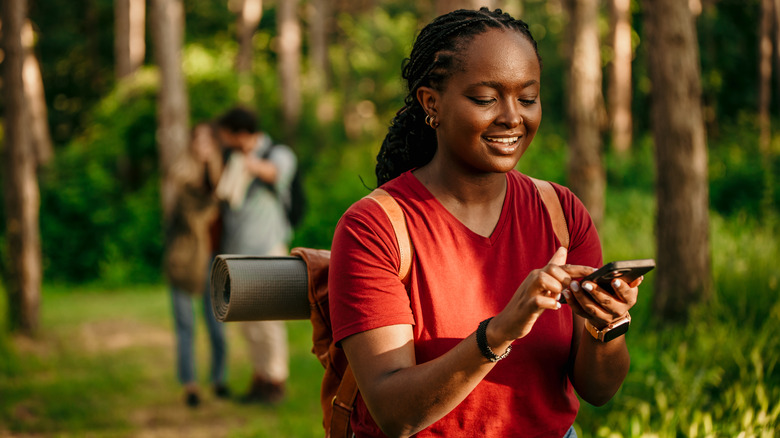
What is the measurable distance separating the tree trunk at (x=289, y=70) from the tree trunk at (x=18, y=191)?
427 inches

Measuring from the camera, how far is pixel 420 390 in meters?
1.69

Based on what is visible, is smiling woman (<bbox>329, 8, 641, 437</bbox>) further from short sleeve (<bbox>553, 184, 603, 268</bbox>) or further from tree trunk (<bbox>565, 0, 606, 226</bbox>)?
tree trunk (<bbox>565, 0, 606, 226</bbox>)

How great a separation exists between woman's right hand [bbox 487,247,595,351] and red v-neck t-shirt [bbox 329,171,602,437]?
0.23 meters

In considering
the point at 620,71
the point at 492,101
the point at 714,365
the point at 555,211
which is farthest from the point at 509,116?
the point at 620,71

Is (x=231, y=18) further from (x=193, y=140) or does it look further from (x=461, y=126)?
(x=461, y=126)

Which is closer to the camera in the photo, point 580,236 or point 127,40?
point 580,236

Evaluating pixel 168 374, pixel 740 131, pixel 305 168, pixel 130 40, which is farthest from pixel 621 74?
pixel 168 374

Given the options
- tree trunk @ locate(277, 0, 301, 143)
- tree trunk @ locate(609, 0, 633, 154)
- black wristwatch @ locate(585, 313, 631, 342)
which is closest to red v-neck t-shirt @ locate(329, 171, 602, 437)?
black wristwatch @ locate(585, 313, 631, 342)

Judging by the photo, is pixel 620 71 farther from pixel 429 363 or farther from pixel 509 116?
pixel 429 363

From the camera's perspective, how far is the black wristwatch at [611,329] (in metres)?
1.77

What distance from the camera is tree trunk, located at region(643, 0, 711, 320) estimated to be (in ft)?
19.5

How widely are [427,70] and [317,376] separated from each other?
525 cm

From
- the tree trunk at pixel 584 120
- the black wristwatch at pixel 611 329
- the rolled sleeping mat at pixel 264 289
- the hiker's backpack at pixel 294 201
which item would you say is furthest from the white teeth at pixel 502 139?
the tree trunk at pixel 584 120

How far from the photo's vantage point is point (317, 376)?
6.82 m
